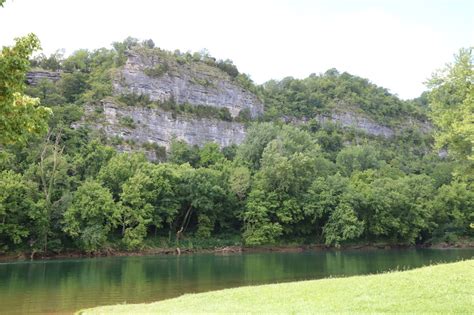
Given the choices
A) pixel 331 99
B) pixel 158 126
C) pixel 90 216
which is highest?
pixel 331 99

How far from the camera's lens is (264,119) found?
387 feet

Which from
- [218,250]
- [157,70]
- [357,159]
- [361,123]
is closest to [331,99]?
[361,123]

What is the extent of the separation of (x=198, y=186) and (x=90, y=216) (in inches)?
624

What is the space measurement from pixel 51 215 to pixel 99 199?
6.08 m

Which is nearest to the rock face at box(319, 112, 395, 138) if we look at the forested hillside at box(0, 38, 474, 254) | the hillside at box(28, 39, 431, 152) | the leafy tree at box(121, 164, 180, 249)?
the hillside at box(28, 39, 431, 152)

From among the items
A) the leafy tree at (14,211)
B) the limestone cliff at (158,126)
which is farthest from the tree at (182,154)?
the leafy tree at (14,211)

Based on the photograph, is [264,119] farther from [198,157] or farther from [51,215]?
[51,215]

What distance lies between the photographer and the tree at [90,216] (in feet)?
167

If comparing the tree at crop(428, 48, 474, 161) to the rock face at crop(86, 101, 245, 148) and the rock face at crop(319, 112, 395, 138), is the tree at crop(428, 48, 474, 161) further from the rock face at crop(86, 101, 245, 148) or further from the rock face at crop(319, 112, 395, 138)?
the rock face at crop(319, 112, 395, 138)

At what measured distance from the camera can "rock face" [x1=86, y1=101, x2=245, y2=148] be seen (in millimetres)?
86625

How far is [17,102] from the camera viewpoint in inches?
388

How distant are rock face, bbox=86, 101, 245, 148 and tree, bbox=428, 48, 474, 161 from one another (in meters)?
64.1

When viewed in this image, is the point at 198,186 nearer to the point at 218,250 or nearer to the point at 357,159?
the point at 218,250

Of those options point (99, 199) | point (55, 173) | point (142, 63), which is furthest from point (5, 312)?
point (142, 63)
